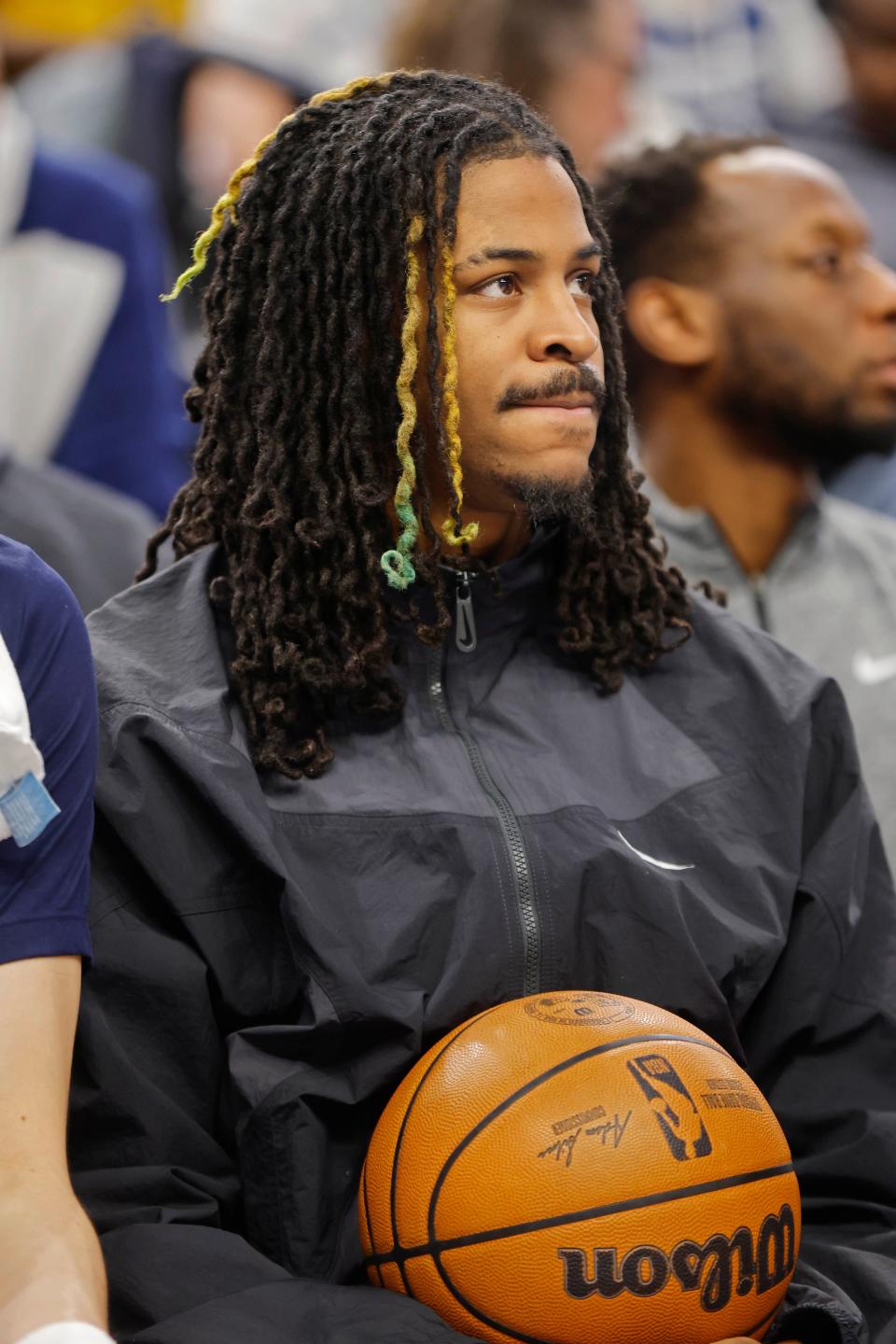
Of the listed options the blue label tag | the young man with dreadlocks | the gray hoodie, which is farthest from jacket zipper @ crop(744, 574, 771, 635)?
the blue label tag

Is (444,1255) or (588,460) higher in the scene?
(588,460)

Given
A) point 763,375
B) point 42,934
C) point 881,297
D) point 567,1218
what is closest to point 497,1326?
point 567,1218

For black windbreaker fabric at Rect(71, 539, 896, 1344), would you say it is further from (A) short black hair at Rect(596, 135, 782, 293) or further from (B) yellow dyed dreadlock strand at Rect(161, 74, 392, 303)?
(A) short black hair at Rect(596, 135, 782, 293)

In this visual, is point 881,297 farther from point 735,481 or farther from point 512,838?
point 512,838

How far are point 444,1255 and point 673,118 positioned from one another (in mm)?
4559

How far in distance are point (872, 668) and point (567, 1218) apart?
4.72 feet

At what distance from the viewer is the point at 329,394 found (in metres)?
2.15

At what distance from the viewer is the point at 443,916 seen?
79.1 inches

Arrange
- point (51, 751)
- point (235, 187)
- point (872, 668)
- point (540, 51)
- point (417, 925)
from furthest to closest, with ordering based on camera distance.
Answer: point (540, 51) → point (872, 668) → point (235, 187) → point (417, 925) → point (51, 751)

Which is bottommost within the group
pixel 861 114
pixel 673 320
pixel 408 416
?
pixel 861 114

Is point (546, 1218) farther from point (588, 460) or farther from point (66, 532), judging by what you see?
point (66, 532)

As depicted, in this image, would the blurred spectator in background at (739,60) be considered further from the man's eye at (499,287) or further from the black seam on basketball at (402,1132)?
the black seam on basketball at (402,1132)

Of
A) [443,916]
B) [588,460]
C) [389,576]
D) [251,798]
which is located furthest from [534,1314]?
[588,460]

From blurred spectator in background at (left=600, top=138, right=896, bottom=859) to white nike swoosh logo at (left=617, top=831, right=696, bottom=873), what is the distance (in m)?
A: 0.93
